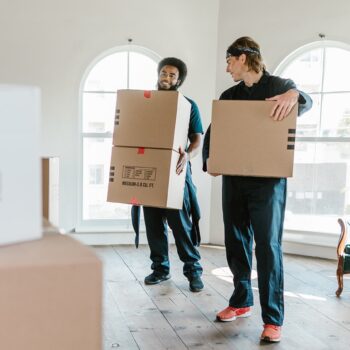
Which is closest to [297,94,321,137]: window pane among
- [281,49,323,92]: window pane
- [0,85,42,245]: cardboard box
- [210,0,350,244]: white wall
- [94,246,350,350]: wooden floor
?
[281,49,323,92]: window pane

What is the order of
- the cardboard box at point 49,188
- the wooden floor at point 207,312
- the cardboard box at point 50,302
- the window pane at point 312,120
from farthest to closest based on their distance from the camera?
the window pane at point 312,120 → the wooden floor at point 207,312 → the cardboard box at point 49,188 → the cardboard box at point 50,302

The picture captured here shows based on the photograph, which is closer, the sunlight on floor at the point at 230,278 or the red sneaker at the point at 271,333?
the red sneaker at the point at 271,333

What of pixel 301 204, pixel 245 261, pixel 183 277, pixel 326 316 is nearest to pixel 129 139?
pixel 245 261

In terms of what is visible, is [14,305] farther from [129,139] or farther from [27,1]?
[27,1]

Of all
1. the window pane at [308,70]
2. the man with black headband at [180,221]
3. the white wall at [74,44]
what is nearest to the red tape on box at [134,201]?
the man with black headband at [180,221]

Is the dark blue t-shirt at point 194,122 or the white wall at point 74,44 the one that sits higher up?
the white wall at point 74,44

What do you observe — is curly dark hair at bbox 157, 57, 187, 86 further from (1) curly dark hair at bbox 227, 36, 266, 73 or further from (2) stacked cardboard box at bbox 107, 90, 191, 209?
(1) curly dark hair at bbox 227, 36, 266, 73

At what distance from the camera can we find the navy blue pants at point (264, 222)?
7.50 ft

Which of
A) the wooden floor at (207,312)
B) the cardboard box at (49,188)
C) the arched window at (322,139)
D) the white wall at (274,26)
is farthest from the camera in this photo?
the arched window at (322,139)

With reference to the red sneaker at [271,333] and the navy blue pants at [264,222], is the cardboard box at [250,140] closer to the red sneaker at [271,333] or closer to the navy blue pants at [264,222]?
the navy blue pants at [264,222]

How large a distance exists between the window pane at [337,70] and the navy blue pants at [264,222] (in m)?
2.36

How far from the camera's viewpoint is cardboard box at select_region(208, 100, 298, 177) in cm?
218

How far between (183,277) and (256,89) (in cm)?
173

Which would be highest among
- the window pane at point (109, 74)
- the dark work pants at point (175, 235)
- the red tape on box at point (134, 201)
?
the window pane at point (109, 74)
